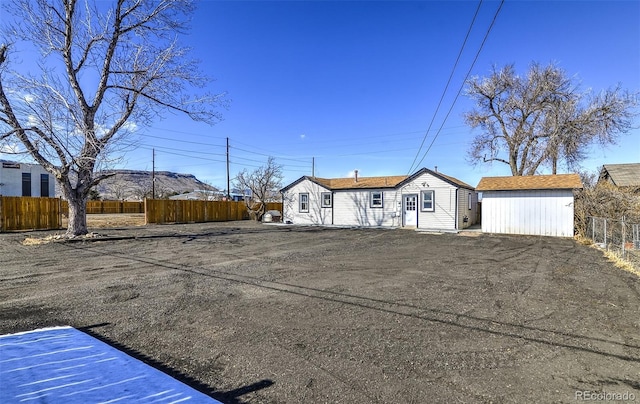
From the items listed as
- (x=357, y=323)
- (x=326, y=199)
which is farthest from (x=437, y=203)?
(x=357, y=323)

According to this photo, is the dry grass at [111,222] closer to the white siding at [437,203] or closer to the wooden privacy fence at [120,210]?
the wooden privacy fence at [120,210]

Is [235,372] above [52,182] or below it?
below

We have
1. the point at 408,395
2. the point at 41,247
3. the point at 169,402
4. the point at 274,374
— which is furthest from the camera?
the point at 41,247

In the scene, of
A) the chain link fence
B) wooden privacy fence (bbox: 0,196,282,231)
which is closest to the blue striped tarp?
the chain link fence

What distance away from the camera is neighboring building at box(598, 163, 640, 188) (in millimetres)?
23455

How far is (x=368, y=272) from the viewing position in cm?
754

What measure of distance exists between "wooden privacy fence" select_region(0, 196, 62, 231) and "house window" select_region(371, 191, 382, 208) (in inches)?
775

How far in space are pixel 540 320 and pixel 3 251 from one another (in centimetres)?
1497

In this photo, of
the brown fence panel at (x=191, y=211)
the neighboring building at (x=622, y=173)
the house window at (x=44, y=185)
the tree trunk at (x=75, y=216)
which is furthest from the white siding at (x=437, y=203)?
the house window at (x=44, y=185)

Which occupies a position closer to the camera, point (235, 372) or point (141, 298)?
point (235, 372)

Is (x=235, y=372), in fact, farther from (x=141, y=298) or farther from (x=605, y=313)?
(x=605, y=313)

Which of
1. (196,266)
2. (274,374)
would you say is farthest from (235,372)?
(196,266)

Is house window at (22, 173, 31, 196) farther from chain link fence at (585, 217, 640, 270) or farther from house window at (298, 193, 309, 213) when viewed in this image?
chain link fence at (585, 217, 640, 270)

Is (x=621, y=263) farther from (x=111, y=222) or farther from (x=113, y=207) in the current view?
(x=113, y=207)
